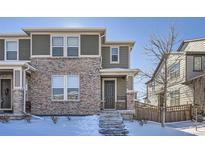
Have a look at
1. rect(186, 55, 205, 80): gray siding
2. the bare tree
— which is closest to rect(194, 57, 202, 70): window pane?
rect(186, 55, 205, 80): gray siding

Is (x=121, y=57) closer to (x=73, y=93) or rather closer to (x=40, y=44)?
(x=73, y=93)

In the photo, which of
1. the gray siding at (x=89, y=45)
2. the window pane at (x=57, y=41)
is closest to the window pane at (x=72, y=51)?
the gray siding at (x=89, y=45)

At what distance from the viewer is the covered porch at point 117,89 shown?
15.3 m

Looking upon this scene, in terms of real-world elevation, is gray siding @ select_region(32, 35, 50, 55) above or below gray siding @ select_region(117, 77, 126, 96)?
above

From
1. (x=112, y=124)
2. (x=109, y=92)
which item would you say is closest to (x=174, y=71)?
(x=112, y=124)

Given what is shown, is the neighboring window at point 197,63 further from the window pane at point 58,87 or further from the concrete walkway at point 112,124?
the window pane at point 58,87

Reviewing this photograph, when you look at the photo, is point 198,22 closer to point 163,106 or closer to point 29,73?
point 163,106

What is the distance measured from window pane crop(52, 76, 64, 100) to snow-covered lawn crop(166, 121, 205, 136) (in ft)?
14.9

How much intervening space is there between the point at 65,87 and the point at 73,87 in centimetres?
Result: 31

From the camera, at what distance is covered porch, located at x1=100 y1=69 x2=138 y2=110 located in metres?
15.3

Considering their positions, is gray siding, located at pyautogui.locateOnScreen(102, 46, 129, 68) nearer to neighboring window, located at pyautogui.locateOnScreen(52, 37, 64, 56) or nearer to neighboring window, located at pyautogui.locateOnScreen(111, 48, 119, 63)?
neighboring window, located at pyautogui.locateOnScreen(111, 48, 119, 63)

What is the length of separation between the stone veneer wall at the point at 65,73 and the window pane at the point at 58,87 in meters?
0.16

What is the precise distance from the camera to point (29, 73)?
15.6m
